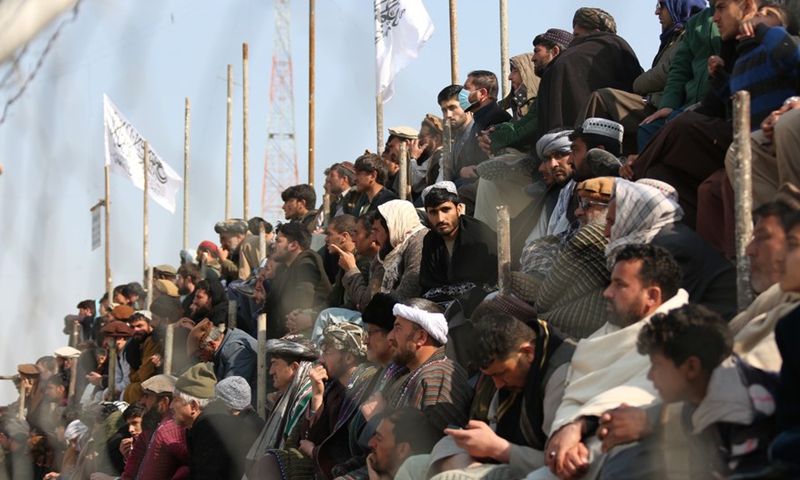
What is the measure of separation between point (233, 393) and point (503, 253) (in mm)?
2712

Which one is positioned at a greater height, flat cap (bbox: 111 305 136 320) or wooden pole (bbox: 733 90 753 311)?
wooden pole (bbox: 733 90 753 311)

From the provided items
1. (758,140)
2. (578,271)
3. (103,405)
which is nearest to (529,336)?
(578,271)

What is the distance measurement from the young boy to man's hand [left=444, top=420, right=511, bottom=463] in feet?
3.35

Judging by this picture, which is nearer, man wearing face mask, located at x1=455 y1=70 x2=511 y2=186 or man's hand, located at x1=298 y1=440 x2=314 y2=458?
man's hand, located at x1=298 y1=440 x2=314 y2=458

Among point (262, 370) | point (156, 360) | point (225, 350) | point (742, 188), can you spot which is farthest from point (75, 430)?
point (742, 188)

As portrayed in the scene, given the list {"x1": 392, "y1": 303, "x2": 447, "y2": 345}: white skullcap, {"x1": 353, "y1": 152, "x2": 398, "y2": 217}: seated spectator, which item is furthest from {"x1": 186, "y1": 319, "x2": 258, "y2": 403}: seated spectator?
{"x1": 392, "y1": 303, "x2": 447, "y2": 345}: white skullcap

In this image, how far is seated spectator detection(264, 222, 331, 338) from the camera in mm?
8000

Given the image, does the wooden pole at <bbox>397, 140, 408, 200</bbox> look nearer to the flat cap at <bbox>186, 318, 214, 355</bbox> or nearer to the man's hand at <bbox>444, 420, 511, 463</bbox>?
the flat cap at <bbox>186, 318, 214, 355</bbox>

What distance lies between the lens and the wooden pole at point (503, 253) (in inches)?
206

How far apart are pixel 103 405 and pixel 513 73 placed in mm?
4518

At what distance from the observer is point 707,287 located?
13.8ft

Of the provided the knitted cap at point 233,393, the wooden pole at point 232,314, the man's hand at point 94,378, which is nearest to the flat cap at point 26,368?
the knitted cap at point 233,393

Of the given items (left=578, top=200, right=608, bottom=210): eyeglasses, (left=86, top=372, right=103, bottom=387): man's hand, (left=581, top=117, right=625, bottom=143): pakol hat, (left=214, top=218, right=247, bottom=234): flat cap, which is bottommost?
(left=86, top=372, right=103, bottom=387): man's hand

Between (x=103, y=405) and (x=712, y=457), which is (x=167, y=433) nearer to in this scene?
(x=103, y=405)
